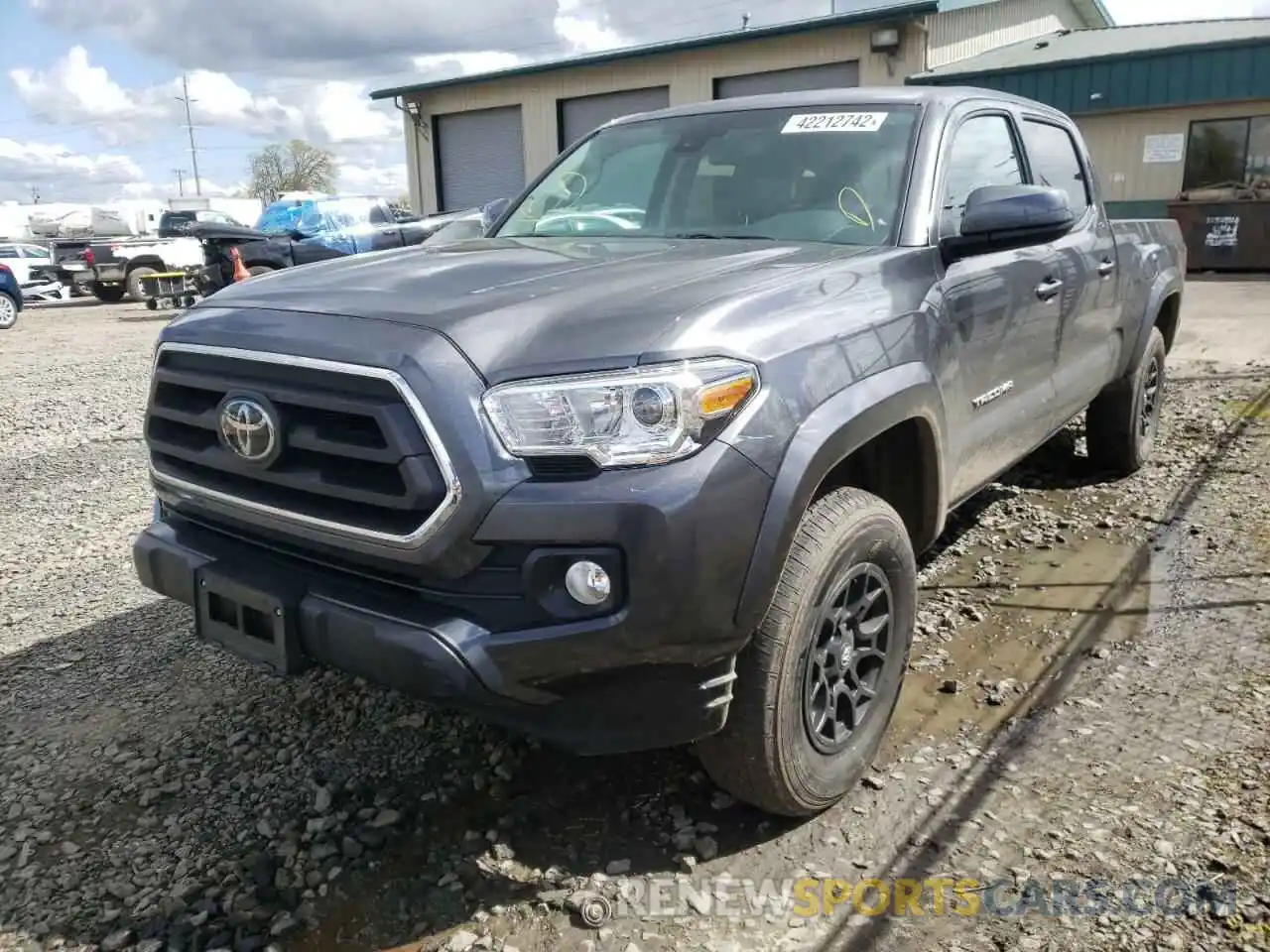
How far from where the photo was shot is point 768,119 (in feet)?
11.8

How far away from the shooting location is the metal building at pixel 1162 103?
16.6m

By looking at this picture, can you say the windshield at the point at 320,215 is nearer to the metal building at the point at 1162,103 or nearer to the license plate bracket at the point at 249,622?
the metal building at the point at 1162,103

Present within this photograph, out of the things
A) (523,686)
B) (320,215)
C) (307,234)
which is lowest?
(523,686)

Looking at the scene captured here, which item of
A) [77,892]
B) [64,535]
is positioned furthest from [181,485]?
[64,535]

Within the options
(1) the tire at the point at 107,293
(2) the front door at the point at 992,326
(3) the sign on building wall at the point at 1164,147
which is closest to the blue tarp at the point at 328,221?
(1) the tire at the point at 107,293

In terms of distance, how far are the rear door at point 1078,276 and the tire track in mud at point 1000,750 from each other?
0.73 meters

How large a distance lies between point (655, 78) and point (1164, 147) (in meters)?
9.80

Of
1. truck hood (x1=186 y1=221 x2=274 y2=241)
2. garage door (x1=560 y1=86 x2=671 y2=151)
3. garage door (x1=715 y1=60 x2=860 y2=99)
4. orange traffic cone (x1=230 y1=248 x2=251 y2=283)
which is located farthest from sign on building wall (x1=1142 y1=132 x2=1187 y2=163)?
orange traffic cone (x1=230 y1=248 x2=251 y2=283)

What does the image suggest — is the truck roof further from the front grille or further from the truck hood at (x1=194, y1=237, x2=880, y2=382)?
the front grille

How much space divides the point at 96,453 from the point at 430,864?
5.40 metres

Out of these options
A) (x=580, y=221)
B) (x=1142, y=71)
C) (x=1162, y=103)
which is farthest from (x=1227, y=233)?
(x=580, y=221)

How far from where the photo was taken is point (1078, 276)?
4.16 m

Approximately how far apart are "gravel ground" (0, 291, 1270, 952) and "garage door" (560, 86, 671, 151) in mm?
19055

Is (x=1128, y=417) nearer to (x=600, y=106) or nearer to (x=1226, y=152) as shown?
(x=1226, y=152)
